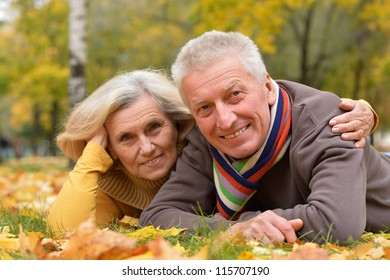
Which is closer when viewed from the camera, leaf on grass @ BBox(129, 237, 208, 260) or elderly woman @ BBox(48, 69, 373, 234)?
leaf on grass @ BBox(129, 237, 208, 260)

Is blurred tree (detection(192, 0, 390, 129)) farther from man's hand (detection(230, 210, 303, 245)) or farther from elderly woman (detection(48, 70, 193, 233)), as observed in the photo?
man's hand (detection(230, 210, 303, 245))

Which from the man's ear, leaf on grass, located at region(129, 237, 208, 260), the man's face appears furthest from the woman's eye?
leaf on grass, located at region(129, 237, 208, 260)

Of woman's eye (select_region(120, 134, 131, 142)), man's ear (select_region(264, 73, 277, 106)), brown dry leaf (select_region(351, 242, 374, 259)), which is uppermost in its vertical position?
man's ear (select_region(264, 73, 277, 106))

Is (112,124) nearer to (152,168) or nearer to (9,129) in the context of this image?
(152,168)

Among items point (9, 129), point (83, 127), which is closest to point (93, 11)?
point (83, 127)

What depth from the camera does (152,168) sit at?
12.7 ft

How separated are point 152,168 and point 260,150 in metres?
0.90

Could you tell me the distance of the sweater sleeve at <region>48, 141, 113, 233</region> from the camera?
3.86m

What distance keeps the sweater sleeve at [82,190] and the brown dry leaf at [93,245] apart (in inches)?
63.2

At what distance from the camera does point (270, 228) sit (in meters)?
2.78

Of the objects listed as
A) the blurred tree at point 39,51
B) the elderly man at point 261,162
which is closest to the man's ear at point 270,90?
the elderly man at point 261,162

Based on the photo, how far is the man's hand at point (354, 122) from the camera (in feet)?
9.92

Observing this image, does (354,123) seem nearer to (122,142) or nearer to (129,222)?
(122,142)

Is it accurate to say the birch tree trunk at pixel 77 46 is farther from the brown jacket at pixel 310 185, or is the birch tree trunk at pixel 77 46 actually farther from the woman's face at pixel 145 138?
the brown jacket at pixel 310 185
